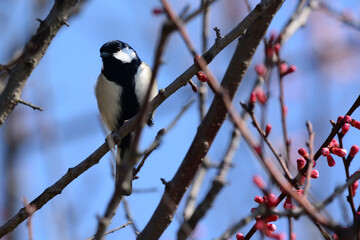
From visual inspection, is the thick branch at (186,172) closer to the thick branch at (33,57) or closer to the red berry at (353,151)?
the red berry at (353,151)

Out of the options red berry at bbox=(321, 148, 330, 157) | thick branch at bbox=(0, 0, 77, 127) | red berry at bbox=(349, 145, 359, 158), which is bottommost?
red berry at bbox=(349, 145, 359, 158)

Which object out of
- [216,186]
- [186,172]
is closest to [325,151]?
[186,172]

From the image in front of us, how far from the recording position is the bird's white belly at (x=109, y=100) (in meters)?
3.59

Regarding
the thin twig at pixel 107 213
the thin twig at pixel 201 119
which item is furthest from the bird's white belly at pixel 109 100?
the thin twig at pixel 107 213

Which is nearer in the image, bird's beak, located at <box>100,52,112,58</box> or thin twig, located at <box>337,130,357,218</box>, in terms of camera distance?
→ thin twig, located at <box>337,130,357,218</box>

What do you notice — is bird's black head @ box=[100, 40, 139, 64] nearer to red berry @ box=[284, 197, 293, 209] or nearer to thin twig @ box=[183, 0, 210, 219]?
thin twig @ box=[183, 0, 210, 219]

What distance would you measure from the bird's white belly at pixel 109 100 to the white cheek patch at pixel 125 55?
0.21 m

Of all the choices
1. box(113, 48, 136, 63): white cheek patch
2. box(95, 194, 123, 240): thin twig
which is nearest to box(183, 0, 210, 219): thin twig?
box(113, 48, 136, 63): white cheek patch

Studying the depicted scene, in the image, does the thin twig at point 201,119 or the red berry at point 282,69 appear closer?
the red berry at point 282,69

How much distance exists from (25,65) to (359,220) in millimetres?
1514

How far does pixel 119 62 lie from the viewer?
3785 mm

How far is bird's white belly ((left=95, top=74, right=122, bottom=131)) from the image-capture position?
3.59m

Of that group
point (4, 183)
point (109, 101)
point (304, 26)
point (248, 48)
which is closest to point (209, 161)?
point (109, 101)

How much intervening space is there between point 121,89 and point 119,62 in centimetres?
27
